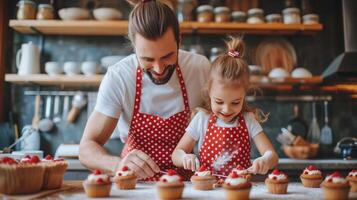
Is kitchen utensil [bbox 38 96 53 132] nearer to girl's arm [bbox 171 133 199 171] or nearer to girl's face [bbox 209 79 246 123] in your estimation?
girl's arm [bbox 171 133 199 171]

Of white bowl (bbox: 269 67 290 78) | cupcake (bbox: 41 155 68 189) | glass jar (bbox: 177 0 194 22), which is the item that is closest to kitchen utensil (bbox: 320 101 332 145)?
white bowl (bbox: 269 67 290 78)

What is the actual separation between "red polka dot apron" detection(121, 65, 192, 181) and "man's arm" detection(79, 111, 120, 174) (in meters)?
0.13

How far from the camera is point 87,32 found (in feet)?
12.9

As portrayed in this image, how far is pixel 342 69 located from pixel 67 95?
2669 mm

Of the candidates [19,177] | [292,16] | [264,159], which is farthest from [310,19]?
[19,177]

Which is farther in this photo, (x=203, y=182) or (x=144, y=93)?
(x=144, y=93)

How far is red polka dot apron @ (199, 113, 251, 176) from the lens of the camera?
1939 mm

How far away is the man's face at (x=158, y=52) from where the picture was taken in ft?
5.50

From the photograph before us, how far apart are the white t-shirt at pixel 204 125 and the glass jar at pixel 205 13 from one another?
1.92 metres

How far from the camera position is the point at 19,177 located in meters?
1.39

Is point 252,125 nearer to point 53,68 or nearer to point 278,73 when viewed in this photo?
point 278,73

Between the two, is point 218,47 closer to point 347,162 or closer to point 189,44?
point 189,44

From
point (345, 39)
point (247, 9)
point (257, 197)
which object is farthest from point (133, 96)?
point (345, 39)

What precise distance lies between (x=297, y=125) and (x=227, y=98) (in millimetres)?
2419
